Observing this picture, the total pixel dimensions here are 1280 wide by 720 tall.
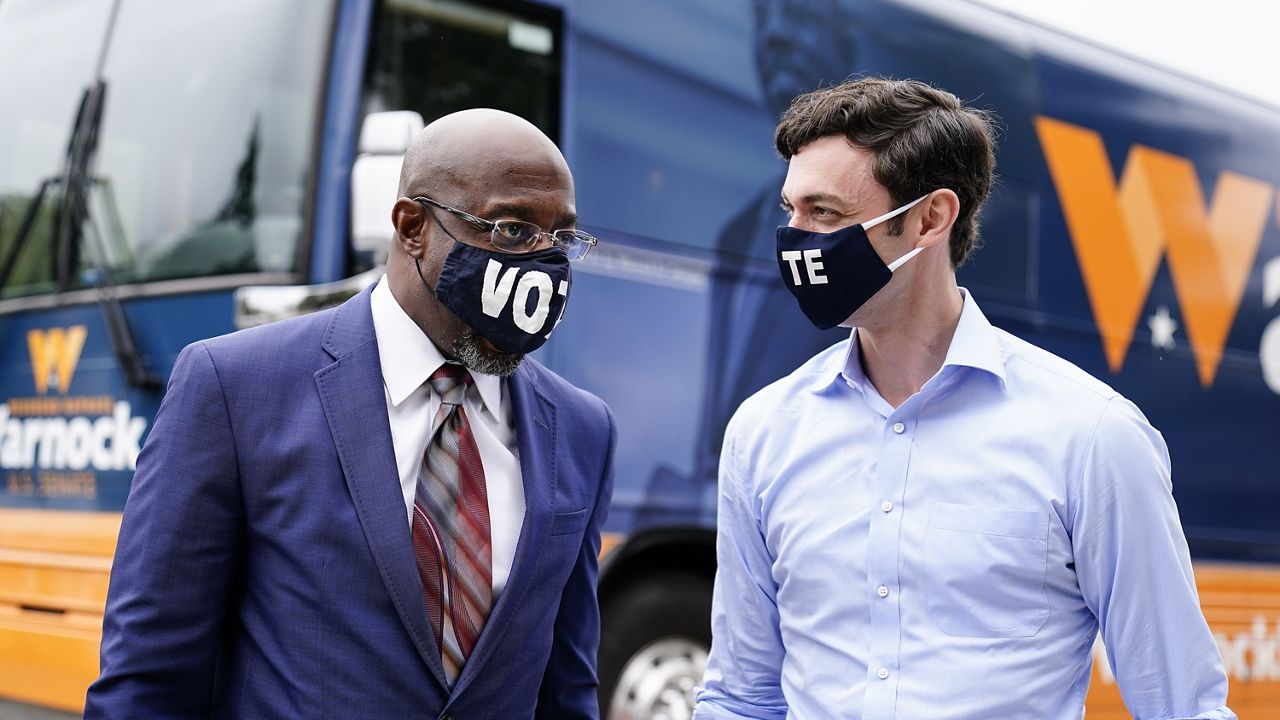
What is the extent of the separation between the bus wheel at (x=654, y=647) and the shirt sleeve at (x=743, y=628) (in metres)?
2.34

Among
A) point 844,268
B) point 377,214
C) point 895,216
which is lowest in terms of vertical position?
point 377,214

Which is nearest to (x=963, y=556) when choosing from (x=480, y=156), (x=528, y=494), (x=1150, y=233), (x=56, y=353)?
(x=528, y=494)

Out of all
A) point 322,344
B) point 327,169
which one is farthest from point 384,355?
point 327,169

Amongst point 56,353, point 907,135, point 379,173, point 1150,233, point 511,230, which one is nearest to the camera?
point 511,230

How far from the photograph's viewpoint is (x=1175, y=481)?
21.6 ft

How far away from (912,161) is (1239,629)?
17.0ft

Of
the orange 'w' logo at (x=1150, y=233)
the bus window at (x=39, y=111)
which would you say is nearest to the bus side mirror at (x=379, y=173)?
the bus window at (x=39, y=111)

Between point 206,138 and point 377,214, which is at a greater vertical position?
point 206,138

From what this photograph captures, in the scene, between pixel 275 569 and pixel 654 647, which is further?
pixel 654 647

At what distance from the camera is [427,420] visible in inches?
89.0

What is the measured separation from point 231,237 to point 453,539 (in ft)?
9.08

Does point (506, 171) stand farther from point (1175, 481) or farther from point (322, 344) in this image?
point (1175, 481)

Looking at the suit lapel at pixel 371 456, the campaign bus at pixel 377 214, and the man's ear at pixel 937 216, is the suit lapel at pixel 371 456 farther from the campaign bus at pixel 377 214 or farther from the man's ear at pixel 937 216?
the campaign bus at pixel 377 214

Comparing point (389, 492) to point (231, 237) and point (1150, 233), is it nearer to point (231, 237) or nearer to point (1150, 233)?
point (231, 237)
